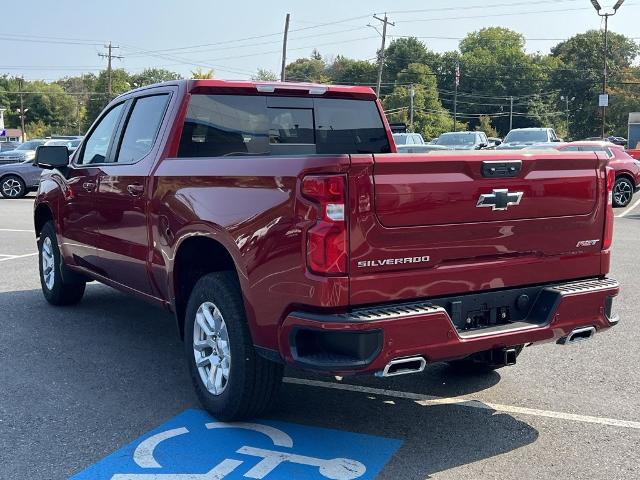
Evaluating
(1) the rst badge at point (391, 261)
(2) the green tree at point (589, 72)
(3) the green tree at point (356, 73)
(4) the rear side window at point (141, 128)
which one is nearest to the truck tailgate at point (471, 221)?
(1) the rst badge at point (391, 261)

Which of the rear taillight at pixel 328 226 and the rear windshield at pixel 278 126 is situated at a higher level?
the rear windshield at pixel 278 126

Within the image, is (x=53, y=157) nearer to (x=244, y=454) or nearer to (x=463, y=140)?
(x=244, y=454)

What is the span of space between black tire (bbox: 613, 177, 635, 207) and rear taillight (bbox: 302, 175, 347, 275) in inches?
679

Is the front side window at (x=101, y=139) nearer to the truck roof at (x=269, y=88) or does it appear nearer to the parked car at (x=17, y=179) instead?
the truck roof at (x=269, y=88)

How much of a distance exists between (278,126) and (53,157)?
2.25 m

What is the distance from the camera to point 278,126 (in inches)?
222

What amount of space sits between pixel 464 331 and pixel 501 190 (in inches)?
29.7

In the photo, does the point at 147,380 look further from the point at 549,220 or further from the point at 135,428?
the point at 549,220

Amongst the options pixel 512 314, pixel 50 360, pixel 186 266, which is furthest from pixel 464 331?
pixel 50 360

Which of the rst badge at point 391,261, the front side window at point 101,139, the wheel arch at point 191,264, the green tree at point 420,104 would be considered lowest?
the wheel arch at point 191,264

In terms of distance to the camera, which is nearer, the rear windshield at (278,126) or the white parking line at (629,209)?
the rear windshield at (278,126)

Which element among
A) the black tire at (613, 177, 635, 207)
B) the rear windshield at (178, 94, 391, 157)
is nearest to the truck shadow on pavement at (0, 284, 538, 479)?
the rear windshield at (178, 94, 391, 157)

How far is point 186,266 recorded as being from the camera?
192 inches

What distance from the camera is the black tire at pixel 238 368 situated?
13.6 feet
